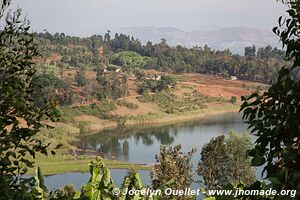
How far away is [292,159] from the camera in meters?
1.75

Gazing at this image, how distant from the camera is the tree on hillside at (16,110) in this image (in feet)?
8.15

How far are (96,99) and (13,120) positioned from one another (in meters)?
54.0

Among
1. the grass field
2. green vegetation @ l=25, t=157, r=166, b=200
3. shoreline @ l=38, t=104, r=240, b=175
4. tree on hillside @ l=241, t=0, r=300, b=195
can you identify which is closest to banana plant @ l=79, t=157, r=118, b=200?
green vegetation @ l=25, t=157, r=166, b=200

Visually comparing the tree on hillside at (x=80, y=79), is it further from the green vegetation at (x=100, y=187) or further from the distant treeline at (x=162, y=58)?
the green vegetation at (x=100, y=187)

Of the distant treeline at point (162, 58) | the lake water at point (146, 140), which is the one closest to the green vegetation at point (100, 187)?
the lake water at point (146, 140)

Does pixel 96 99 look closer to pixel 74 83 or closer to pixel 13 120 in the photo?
pixel 74 83

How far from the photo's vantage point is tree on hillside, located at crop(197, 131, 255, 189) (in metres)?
19.1

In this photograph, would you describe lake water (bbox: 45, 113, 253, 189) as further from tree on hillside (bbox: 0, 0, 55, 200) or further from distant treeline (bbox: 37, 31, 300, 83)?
tree on hillside (bbox: 0, 0, 55, 200)

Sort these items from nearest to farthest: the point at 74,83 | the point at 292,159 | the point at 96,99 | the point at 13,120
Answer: the point at 292,159
the point at 13,120
the point at 96,99
the point at 74,83

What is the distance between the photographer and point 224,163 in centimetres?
2250

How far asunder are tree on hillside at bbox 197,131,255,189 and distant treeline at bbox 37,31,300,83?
4939cm

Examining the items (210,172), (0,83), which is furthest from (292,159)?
(210,172)

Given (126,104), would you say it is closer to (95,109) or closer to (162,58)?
(95,109)

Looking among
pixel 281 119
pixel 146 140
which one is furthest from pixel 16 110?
pixel 146 140
